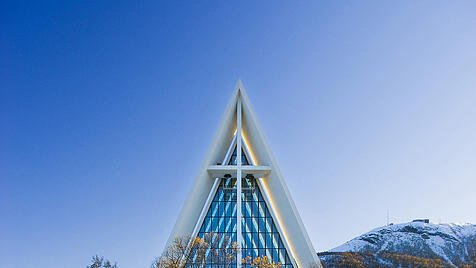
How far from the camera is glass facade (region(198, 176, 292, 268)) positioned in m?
26.0

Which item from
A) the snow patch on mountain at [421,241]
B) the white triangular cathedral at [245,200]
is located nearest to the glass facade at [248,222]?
the white triangular cathedral at [245,200]

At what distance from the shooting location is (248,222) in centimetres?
2666

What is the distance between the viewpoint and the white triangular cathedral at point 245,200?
23.0 m

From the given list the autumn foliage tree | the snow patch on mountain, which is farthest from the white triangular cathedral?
the snow patch on mountain

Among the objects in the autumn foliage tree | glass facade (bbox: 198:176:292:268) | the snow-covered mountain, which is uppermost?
the snow-covered mountain

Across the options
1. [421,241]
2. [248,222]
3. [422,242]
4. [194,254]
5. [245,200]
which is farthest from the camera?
[421,241]

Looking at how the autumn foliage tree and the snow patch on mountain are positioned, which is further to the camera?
the snow patch on mountain

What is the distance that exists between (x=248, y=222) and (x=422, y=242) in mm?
100137

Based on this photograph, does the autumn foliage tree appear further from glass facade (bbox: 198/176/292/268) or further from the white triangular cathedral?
glass facade (bbox: 198/176/292/268)

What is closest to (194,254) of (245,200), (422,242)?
(245,200)

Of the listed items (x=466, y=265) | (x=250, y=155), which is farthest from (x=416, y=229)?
(x=250, y=155)

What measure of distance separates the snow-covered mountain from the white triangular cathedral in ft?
237

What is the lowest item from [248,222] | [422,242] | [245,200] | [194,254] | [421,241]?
[194,254]

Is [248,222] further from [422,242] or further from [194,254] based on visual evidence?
[422,242]
